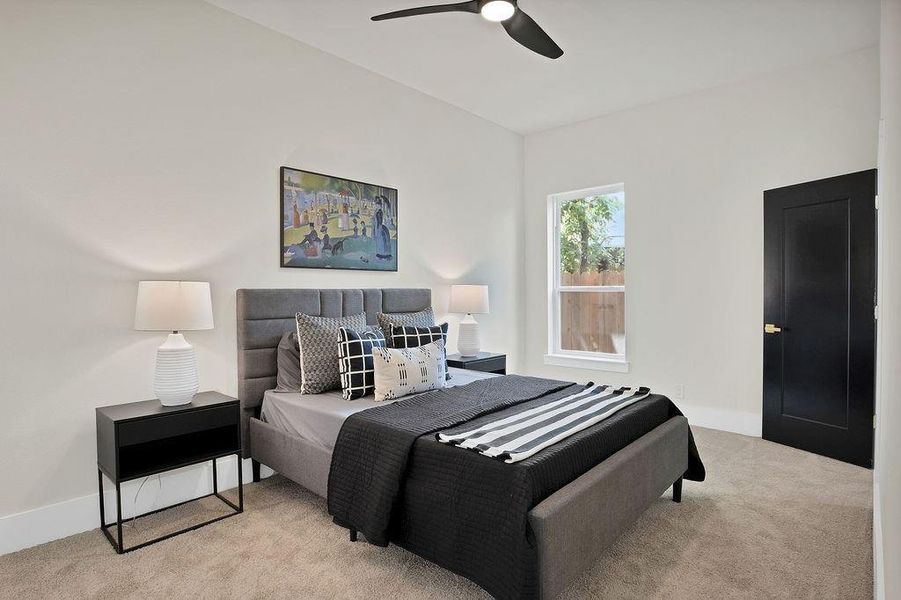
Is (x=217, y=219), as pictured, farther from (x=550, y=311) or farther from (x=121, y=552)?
(x=550, y=311)

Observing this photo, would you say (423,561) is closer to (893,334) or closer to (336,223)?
(893,334)

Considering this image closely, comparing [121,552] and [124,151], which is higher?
[124,151]

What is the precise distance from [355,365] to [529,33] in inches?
80.2

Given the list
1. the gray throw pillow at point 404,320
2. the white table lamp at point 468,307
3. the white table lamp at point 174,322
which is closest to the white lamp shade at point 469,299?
the white table lamp at point 468,307

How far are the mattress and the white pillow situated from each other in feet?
0.34

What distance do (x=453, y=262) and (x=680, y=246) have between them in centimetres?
204

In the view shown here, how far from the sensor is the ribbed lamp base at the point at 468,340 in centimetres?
446

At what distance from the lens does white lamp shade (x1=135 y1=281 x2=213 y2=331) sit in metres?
2.48

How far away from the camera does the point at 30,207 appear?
2.43 meters

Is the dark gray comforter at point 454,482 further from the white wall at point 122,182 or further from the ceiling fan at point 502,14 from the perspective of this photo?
the ceiling fan at point 502,14

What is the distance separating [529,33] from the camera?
260 centimetres

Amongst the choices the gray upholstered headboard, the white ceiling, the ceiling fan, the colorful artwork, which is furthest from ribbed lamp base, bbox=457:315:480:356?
the ceiling fan

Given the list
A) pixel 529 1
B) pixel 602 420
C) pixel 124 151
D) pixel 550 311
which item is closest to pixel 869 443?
→ pixel 602 420

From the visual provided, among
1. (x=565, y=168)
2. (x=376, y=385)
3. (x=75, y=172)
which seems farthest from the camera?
(x=565, y=168)
